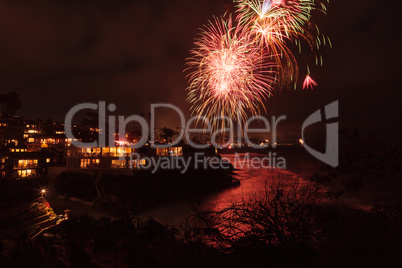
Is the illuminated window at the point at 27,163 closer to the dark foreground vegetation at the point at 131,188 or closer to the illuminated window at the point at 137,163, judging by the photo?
the dark foreground vegetation at the point at 131,188

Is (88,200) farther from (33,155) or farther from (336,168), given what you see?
(336,168)

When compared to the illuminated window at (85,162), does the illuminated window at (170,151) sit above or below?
above

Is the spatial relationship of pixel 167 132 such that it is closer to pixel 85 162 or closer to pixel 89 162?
pixel 89 162

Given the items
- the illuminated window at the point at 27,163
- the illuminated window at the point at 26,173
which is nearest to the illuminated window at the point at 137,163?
the illuminated window at the point at 27,163

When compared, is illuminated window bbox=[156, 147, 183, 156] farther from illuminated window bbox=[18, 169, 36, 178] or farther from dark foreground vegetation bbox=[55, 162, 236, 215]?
illuminated window bbox=[18, 169, 36, 178]

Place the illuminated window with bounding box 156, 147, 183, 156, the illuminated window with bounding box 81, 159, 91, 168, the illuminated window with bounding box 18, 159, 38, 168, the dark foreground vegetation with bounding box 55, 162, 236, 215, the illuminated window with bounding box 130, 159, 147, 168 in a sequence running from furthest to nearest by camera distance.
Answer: the illuminated window with bounding box 156, 147, 183, 156, the illuminated window with bounding box 18, 159, 38, 168, the illuminated window with bounding box 81, 159, 91, 168, the illuminated window with bounding box 130, 159, 147, 168, the dark foreground vegetation with bounding box 55, 162, 236, 215

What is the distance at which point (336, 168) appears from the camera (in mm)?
5816

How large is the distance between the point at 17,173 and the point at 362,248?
44.1m

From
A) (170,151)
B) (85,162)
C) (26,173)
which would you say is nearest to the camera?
(85,162)

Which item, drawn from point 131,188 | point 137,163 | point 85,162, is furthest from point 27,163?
point 131,188

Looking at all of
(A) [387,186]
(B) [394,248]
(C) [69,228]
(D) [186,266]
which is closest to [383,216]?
(B) [394,248]

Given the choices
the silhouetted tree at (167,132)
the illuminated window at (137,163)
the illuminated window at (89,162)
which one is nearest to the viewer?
the illuminated window at (137,163)

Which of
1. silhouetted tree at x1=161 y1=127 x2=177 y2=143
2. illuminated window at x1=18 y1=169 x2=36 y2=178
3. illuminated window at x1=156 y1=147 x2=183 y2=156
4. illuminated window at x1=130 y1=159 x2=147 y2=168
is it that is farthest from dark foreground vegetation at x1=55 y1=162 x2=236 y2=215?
silhouetted tree at x1=161 y1=127 x2=177 y2=143

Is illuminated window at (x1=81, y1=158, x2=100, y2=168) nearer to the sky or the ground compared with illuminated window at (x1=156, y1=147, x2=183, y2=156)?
nearer to the ground
